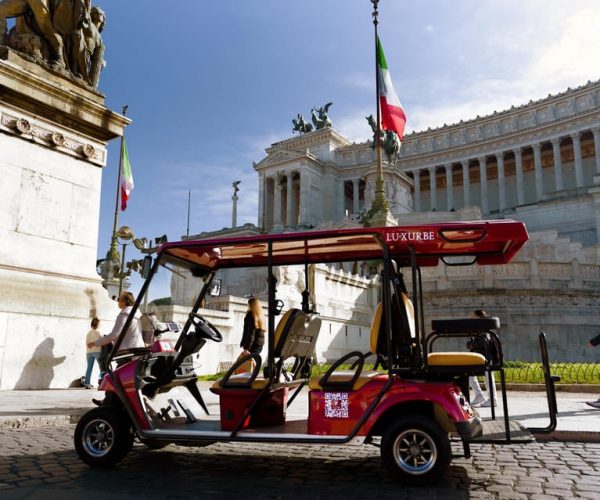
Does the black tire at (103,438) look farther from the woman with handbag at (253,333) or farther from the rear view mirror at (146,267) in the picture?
the woman with handbag at (253,333)

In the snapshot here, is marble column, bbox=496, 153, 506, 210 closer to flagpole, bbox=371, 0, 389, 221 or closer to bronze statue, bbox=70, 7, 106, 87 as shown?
flagpole, bbox=371, 0, 389, 221

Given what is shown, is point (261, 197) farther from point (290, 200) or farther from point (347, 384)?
point (347, 384)

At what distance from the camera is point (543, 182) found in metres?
70.5

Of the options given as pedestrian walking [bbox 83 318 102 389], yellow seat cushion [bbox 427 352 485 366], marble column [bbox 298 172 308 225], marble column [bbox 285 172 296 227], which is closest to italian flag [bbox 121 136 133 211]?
pedestrian walking [bbox 83 318 102 389]

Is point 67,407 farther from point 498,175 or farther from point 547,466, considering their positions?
point 498,175

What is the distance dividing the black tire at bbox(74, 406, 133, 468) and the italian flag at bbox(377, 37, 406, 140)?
72.2 ft

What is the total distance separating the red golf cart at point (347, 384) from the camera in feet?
15.3

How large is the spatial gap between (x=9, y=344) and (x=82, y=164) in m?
3.77

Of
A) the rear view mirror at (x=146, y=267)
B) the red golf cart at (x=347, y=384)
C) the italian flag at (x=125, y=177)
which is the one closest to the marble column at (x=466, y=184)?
A: the italian flag at (x=125, y=177)

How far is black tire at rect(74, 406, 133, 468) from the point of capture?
16.9 feet

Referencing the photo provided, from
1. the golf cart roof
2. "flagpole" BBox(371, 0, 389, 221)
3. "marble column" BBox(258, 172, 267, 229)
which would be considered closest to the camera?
the golf cart roof

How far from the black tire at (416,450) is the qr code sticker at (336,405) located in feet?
1.37

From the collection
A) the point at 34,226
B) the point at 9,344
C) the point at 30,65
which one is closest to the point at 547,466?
the point at 9,344

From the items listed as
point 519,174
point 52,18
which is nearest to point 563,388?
point 52,18
